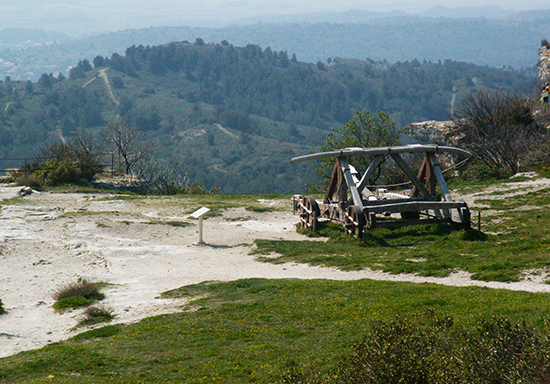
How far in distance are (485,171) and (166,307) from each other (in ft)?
92.1

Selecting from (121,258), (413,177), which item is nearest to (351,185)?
(413,177)

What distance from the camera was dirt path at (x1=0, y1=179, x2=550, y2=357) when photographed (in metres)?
12.9

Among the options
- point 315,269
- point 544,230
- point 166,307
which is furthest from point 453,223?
point 166,307

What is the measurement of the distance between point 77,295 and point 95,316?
2067mm

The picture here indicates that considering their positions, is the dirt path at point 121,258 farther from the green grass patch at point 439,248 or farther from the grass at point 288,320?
the grass at point 288,320

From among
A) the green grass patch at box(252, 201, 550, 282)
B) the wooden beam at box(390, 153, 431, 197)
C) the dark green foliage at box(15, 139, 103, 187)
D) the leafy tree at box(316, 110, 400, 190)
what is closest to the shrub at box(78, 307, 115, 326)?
the green grass patch at box(252, 201, 550, 282)

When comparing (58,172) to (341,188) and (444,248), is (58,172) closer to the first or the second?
(341,188)

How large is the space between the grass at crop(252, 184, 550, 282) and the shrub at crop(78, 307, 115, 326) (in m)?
6.64

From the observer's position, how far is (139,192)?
1681 inches

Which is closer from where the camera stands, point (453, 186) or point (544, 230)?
point (544, 230)

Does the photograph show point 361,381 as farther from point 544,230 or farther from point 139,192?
point 139,192

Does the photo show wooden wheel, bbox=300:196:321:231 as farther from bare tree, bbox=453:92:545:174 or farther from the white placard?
bare tree, bbox=453:92:545:174

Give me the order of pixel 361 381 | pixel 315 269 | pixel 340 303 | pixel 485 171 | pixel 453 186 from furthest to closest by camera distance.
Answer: pixel 485 171 < pixel 453 186 < pixel 315 269 < pixel 340 303 < pixel 361 381

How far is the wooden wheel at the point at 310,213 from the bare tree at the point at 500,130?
18.3 meters
